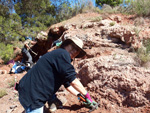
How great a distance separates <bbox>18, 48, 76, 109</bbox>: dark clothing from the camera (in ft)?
5.32

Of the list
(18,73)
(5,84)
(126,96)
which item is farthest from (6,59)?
(126,96)

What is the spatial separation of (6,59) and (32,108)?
33.7 feet

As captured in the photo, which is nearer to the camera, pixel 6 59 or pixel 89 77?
pixel 89 77

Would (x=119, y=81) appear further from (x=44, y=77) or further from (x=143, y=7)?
(x=143, y=7)

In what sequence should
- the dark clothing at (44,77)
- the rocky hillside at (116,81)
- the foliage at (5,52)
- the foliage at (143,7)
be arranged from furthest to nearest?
the foliage at (5,52)
the foliage at (143,7)
the rocky hillside at (116,81)
the dark clothing at (44,77)

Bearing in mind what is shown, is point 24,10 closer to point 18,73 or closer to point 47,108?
point 18,73

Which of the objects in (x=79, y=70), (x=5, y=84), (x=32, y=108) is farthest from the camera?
(x=5, y=84)

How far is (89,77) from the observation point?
2.98m

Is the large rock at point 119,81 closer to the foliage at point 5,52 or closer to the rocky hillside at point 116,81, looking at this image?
the rocky hillside at point 116,81

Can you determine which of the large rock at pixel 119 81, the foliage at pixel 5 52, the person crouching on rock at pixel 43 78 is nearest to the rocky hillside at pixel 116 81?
the large rock at pixel 119 81

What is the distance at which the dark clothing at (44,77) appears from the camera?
1.62 meters

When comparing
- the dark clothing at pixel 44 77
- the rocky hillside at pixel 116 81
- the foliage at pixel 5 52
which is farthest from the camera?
the foliage at pixel 5 52

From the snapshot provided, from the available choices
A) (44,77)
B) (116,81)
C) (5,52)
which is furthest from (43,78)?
(5,52)

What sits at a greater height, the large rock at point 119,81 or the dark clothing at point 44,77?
the dark clothing at point 44,77
